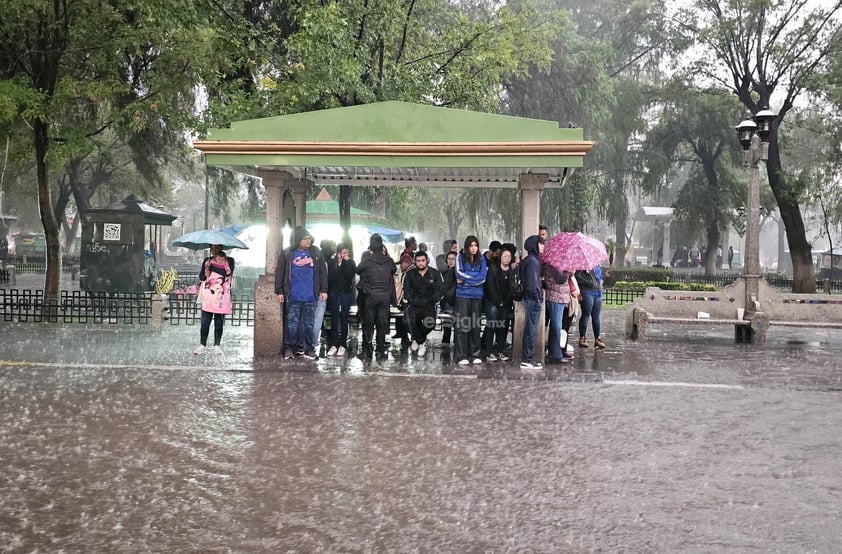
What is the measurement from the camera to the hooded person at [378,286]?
11516mm

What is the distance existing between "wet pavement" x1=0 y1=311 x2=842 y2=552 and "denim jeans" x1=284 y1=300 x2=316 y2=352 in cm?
42

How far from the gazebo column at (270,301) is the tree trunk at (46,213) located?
25.7ft

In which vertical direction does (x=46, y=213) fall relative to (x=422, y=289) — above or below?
above

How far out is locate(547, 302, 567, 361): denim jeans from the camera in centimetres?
1145

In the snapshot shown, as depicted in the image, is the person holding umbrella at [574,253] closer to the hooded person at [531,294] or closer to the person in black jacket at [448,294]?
the hooded person at [531,294]

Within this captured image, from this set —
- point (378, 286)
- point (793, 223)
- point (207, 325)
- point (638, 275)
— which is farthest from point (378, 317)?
point (638, 275)

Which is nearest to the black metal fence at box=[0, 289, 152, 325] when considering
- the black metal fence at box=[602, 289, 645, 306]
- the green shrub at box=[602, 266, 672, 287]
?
the black metal fence at box=[602, 289, 645, 306]

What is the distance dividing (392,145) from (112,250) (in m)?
13.1

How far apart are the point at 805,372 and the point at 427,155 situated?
637 centimetres

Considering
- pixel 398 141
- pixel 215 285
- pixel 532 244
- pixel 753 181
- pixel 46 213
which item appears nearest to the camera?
pixel 532 244

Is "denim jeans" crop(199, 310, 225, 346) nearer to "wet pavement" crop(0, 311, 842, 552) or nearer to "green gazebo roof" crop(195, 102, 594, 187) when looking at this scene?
"wet pavement" crop(0, 311, 842, 552)

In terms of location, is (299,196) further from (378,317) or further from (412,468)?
(412,468)

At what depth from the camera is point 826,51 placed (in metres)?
24.5

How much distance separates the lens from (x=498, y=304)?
1155 centimetres
